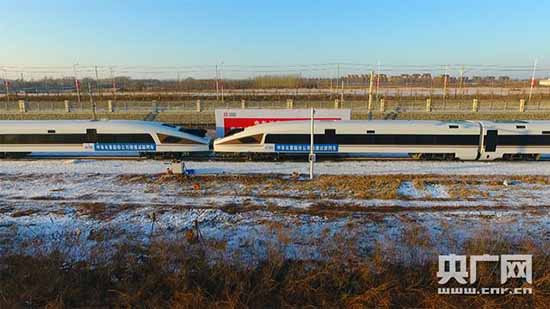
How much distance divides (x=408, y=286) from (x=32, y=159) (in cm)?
2536

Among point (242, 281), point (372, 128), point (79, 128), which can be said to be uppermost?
point (79, 128)

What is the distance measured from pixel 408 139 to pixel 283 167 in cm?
841

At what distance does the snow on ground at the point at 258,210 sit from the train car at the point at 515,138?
6.45 feet

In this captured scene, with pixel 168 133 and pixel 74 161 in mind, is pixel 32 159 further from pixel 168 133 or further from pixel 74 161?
pixel 168 133

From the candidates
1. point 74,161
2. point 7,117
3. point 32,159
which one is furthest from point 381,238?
point 7,117

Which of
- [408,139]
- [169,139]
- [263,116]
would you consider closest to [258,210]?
[169,139]

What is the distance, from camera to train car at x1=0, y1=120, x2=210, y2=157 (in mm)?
22828

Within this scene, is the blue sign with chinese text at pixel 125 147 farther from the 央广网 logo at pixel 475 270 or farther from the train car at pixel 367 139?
the 央广网 logo at pixel 475 270

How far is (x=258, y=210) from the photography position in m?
13.8

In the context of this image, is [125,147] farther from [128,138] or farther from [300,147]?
[300,147]

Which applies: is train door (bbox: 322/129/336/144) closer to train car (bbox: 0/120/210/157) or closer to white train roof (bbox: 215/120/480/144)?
white train roof (bbox: 215/120/480/144)

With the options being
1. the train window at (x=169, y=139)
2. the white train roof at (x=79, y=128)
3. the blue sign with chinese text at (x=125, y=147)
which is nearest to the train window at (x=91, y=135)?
the white train roof at (x=79, y=128)

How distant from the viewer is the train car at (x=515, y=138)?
70.6 ft

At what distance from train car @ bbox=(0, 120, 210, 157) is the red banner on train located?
260 inches
